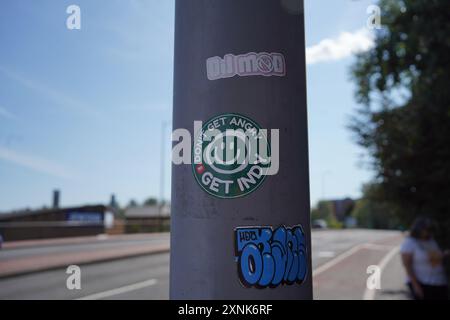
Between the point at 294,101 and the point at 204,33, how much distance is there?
0.51 metres

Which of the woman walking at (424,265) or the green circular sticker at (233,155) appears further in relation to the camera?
the woman walking at (424,265)

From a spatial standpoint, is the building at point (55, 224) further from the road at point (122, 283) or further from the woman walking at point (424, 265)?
the woman walking at point (424, 265)

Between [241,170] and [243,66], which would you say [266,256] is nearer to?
[241,170]

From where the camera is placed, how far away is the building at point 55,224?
30.0 meters

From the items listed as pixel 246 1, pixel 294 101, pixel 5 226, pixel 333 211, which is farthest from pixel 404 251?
pixel 333 211

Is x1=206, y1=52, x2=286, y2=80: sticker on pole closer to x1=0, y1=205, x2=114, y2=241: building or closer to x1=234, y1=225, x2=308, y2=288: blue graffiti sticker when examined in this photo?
x1=234, y1=225, x2=308, y2=288: blue graffiti sticker

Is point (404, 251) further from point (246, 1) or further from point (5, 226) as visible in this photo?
point (5, 226)

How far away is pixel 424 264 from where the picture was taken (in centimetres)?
498

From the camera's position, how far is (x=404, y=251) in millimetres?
5160

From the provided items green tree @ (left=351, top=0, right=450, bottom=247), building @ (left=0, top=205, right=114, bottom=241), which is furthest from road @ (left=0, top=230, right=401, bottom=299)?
building @ (left=0, top=205, right=114, bottom=241)

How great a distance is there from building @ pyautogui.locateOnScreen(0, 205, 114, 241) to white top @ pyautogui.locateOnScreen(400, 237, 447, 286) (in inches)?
1148

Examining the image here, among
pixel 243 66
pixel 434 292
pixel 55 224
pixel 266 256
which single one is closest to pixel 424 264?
pixel 434 292

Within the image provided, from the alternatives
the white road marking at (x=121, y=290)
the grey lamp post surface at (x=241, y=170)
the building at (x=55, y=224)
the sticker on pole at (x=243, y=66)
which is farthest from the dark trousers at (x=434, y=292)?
the building at (x=55, y=224)

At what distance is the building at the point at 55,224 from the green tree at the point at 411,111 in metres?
26.3
